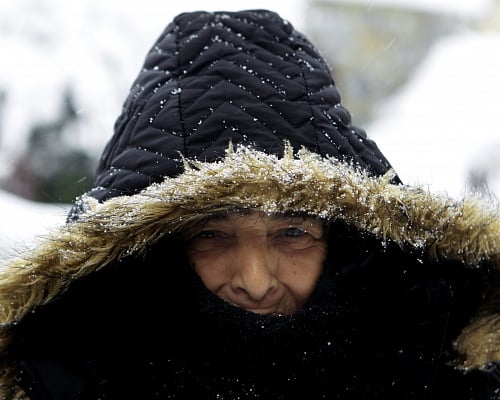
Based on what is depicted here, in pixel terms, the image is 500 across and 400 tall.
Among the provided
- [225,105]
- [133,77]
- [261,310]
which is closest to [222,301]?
[261,310]

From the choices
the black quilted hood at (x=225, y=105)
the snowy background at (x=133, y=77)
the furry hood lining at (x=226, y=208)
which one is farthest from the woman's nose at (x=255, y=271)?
the snowy background at (x=133, y=77)

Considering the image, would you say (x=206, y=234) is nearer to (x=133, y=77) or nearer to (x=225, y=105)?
(x=225, y=105)

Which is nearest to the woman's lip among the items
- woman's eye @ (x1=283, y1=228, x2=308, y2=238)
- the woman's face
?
the woman's face

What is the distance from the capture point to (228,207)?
1.53 meters

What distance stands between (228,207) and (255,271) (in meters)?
0.19

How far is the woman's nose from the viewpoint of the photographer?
163 cm

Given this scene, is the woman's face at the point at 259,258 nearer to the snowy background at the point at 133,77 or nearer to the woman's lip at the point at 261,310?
the woman's lip at the point at 261,310

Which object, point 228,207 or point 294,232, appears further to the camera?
point 294,232

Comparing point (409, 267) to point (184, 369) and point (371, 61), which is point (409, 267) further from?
point (371, 61)

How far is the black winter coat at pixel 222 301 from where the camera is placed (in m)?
1.51

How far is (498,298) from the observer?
1.75 metres

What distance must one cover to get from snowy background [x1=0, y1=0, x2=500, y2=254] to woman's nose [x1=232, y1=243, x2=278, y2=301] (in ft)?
21.5

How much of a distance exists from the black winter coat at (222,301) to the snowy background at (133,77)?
253 inches

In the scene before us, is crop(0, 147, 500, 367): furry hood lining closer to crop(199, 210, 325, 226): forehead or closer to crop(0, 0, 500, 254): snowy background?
crop(199, 210, 325, 226): forehead
